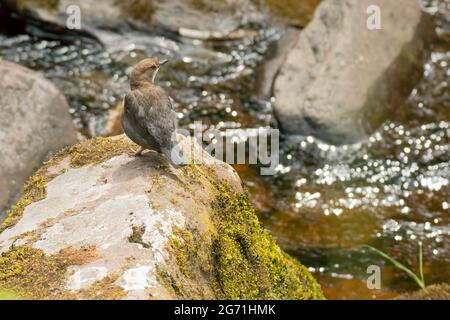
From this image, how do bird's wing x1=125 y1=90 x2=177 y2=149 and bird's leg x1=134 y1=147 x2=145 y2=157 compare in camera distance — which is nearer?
bird's wing x1=125 y1=90 x2=177 y2=149

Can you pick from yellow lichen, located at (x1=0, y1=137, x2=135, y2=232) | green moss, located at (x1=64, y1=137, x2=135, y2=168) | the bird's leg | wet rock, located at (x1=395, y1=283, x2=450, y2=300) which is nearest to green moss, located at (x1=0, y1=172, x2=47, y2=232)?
yellow lichen, located at (x1=0, y1=137, x2=135, y2=232)

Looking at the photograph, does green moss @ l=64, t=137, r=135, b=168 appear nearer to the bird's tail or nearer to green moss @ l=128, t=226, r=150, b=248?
the bird's tail

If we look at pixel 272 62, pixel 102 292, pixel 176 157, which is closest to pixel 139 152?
pixel 176 157

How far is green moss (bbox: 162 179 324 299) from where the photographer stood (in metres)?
3.38

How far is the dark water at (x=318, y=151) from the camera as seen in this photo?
665 centimetres

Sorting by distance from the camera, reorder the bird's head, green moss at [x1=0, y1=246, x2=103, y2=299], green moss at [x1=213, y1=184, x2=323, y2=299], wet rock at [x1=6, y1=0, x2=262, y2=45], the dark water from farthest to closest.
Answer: wet rock at [x1=6, y1=0, x2=262, y2=45], the dark water, the bird's head, green moss at [x1=213, y1=184, x2=323, y2=299], green moss at [x1=0, y1=246, x2=103, y2=299]

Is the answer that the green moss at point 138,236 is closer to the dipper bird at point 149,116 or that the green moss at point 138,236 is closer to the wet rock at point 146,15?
the dipper bird at point 149,116

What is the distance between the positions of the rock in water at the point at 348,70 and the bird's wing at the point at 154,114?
3597 millimetres

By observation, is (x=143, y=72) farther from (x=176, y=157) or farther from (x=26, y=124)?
(x=26, y=124)

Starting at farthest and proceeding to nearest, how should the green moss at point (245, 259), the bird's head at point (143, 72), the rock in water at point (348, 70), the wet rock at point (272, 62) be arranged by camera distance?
the wet rock at point (272, 62)
the rock in water at point (348, 70)
the bird's head at point (143, 72)
the green moss at point (245, 259)

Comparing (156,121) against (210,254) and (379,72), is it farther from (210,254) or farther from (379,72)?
(379,72)

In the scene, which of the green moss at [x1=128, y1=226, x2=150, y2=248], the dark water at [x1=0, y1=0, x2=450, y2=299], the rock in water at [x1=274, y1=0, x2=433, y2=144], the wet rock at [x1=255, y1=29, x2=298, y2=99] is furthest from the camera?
the wet rock at [x1=255, y1=29, x2=298, y2=99]

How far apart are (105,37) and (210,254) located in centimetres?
614

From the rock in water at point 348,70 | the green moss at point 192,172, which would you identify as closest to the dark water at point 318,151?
the rock in water at point 348,70
